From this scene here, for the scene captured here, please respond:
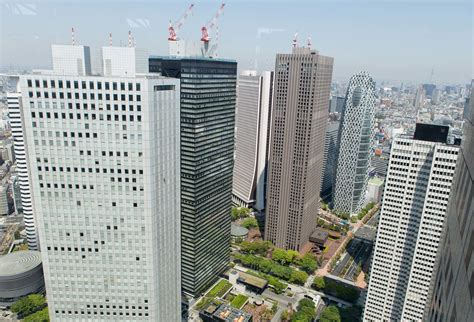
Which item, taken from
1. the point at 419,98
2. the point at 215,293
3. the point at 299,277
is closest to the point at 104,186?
the point at 215,293

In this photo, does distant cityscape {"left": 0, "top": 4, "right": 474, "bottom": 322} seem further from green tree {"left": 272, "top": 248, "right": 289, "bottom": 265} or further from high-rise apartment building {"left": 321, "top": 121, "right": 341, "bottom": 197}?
high-rise apartment building {"left": 321, "top": 121, "right": 341, "bottom": 197}

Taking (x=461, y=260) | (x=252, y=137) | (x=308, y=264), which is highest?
(x=461, y=260)

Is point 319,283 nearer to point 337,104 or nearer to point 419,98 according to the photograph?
point 419,98

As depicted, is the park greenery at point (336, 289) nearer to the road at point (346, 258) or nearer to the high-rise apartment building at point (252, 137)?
the road at point (346, 258)

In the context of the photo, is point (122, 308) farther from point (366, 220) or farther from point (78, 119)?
point (366, 220)

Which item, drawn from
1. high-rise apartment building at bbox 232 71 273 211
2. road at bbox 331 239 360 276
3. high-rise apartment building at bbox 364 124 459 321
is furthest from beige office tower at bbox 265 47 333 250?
high-rise apartment building at bbox 364 124 459 321

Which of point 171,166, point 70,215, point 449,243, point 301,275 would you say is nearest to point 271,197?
point 301,275
